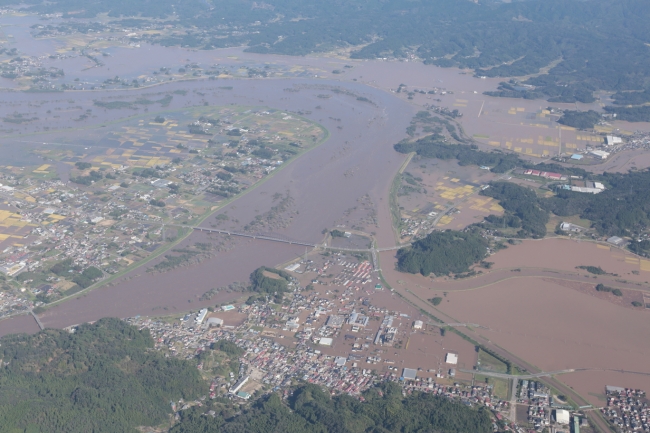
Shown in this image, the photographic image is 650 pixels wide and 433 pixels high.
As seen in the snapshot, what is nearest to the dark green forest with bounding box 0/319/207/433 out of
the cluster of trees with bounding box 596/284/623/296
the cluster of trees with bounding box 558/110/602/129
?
the cluster of trees with bounding box 596/284/623/296

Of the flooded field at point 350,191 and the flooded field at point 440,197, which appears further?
the flooded field at point 440,197

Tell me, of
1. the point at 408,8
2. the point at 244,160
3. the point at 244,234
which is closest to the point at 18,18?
the point at 408,8

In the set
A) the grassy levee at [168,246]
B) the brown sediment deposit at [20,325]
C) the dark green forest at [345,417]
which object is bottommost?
the brown sediment deposit at [20,325]

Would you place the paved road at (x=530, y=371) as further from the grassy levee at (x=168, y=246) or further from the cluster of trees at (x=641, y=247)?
the grassy levee at (x=168, y=246)

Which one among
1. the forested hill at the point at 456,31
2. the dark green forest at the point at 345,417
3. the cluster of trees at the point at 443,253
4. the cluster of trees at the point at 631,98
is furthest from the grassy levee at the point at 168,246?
the cluster of trees at the point at 631,98

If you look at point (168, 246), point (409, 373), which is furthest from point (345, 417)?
point (168, 246)

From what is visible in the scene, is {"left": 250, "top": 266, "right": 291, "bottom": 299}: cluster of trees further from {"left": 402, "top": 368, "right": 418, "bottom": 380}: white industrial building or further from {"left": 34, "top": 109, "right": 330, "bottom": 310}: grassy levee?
{"left": 402, "top": 368, "right": 418, "bottom": 380}: white industrial building

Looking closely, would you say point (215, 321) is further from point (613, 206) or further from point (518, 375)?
point (613, 206)
